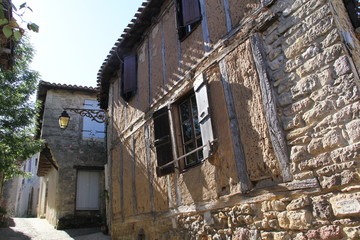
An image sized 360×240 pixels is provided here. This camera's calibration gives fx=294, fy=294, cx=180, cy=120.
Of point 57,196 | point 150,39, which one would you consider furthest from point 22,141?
point 150,39

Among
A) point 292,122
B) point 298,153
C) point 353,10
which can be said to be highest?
point 353,10

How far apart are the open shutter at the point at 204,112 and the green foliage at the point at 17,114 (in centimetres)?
520

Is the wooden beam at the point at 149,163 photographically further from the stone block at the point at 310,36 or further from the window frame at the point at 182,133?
the stone block at the point at 310,36

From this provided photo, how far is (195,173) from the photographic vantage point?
4.54 metres

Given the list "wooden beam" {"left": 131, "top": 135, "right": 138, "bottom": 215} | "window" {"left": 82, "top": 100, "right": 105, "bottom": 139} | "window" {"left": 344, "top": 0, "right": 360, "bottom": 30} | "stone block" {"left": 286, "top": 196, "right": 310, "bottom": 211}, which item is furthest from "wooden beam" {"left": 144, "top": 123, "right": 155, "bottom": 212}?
"window" {"left": 82, "top": 100, "right": 105, "bottom": 139}

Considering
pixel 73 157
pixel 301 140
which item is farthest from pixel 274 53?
pixel 73 157

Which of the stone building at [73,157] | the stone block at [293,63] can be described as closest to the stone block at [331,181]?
the stone block at [293,63]

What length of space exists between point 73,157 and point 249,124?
30.9ft

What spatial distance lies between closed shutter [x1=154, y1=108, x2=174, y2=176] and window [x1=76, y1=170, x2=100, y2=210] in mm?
7142

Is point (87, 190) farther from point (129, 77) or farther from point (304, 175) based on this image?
point (304, 175)

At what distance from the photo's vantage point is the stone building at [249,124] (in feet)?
9.16

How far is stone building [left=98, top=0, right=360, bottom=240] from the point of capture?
2.79 meters

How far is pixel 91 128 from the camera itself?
40.4ft

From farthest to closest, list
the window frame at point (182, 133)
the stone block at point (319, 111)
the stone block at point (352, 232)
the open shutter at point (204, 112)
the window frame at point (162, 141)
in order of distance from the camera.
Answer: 1. the window frame at point (162, 141)
2. the window frame at point (182, 133)
3. the open shutter at point (204, 112)
4. the stone block at point (319, 111)
5. the stone block at point (352, 232)
